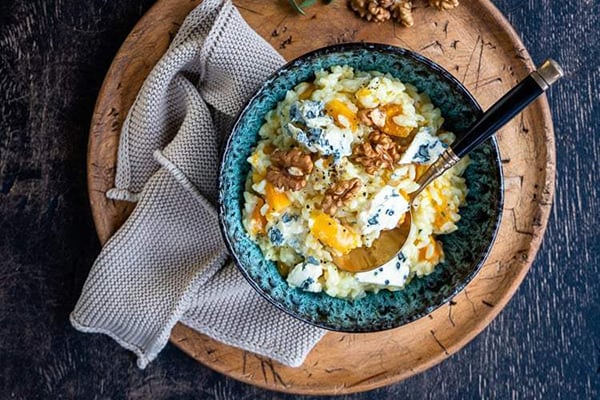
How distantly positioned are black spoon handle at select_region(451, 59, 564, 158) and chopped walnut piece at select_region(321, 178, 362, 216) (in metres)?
0.25

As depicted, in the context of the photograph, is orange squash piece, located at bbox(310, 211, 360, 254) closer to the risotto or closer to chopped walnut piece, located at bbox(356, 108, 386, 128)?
the risotto

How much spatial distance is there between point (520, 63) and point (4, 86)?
152 centimetres

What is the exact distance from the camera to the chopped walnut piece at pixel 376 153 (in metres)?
1.67

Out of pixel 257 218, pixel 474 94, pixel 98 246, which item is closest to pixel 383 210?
pixel 257 218

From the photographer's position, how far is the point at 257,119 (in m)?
1.81

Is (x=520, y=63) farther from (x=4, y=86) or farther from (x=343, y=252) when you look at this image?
(x=4, y=86)

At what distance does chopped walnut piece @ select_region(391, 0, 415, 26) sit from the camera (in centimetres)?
188

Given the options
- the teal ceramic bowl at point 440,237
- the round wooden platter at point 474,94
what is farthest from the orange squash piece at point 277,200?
the round wooden platter at point 474,94

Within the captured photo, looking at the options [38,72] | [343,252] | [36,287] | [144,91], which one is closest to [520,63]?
[343,252]

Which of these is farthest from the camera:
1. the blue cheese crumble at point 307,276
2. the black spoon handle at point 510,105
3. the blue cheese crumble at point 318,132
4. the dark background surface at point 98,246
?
the dark background surface at point 98,246

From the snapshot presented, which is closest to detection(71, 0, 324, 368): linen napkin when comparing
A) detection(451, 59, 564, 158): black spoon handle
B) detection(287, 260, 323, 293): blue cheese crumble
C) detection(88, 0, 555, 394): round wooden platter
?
detection(88, 0, 555, 394): round wooden platter

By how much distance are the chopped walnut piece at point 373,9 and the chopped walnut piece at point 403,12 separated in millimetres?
14

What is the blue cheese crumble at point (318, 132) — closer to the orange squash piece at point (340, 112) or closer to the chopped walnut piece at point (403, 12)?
the orange squash piece at point (340, 112)

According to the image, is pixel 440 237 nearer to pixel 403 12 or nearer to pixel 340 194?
pixel 340 194
